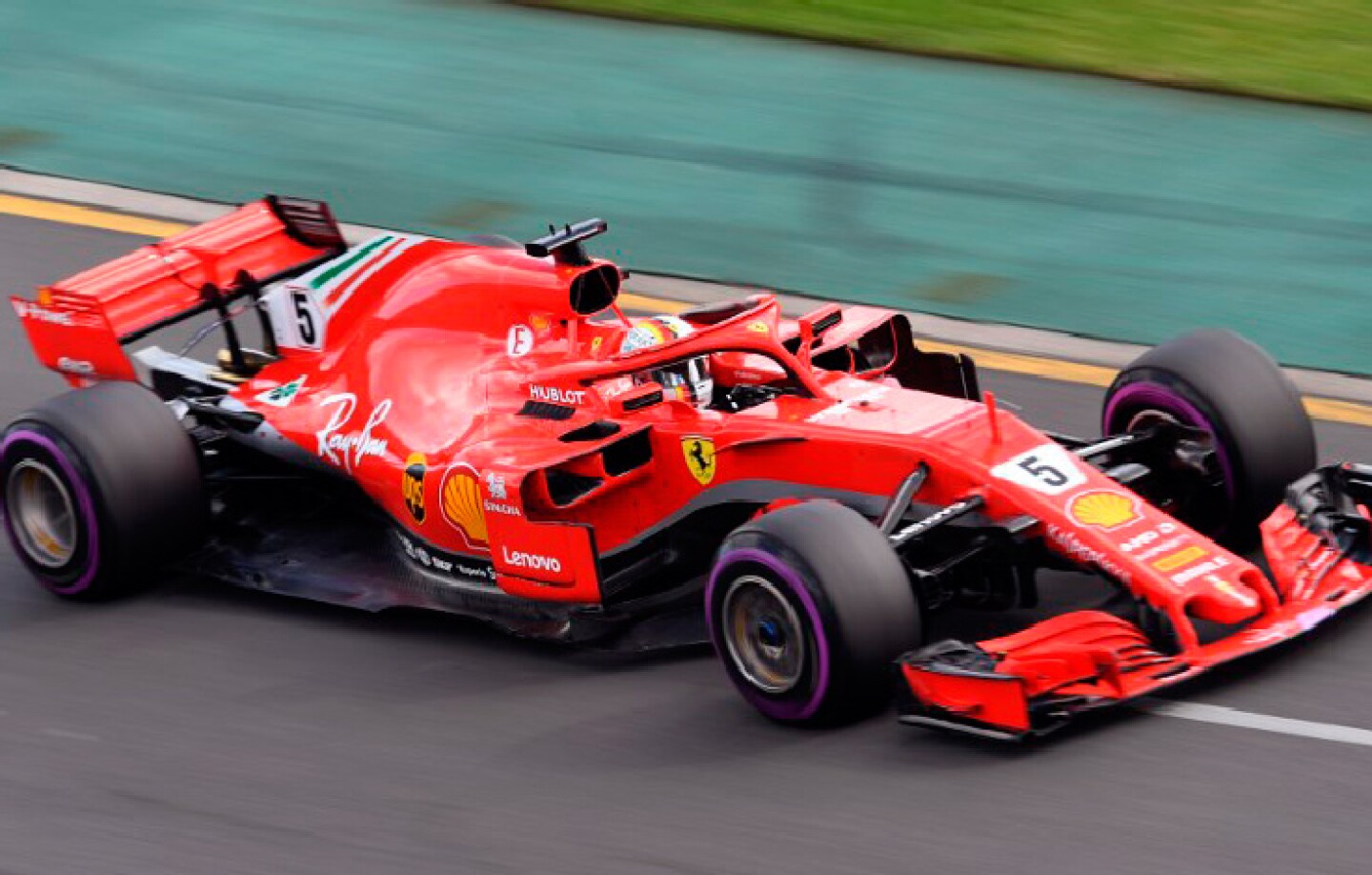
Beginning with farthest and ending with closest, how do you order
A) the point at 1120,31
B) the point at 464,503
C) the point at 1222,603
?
1. the point at 1120,31
2. the point at 464,503
3. the point at 1222,603

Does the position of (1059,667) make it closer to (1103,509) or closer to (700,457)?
(1103,509)

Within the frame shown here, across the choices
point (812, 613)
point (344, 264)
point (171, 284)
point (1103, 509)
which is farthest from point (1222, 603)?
point (171, 284)

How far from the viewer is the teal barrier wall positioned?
38.6 ft

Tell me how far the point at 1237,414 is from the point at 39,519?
14.8ft

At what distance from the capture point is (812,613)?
24.0 ft

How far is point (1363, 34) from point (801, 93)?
3.47 meters

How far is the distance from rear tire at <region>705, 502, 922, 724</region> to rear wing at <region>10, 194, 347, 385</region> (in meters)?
3.03

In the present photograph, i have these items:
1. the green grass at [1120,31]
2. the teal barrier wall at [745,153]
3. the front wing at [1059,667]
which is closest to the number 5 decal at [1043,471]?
the front wing at [1059,667]

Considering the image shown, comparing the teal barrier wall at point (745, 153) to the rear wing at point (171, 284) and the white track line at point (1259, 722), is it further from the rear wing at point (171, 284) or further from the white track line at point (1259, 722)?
the white track line at point (1259, 722)

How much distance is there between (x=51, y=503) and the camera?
914 centimetres

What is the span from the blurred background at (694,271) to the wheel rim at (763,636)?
23cm

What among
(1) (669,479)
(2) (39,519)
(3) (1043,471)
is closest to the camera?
(3) (1043,471)

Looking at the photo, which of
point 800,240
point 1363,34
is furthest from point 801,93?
point 1363,34

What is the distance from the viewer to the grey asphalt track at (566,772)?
Answer: 6965 millimetres
